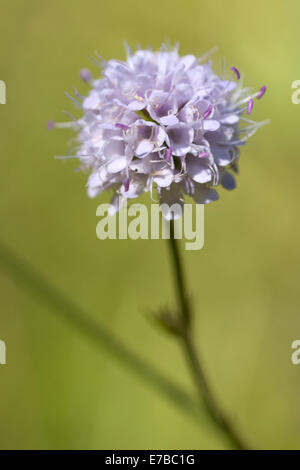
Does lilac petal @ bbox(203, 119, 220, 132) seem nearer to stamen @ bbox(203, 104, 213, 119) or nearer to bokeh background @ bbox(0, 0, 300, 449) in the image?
stamen @ bbox(203, 104, 213, 119)

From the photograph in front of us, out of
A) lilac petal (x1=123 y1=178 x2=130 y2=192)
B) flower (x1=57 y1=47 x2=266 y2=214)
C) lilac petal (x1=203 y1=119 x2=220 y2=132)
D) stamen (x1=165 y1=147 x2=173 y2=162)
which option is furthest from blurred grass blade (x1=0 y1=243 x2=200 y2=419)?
lilac petal (x1=203 y1=119 x2=220 y2=132)

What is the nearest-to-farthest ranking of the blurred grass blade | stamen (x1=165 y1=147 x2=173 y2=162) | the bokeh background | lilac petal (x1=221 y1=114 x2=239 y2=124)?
stamen (x1=165 y1=147 x2=173 y2=162), lilac petal (x1=221 y1=114 x2=239 y2=124), the blurred grass blade, the bokeh background

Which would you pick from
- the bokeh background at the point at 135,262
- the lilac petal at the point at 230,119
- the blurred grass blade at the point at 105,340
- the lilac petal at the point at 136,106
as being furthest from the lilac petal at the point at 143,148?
the bokeh background at the point at 135,262

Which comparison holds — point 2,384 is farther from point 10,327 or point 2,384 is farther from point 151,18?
point 151,18

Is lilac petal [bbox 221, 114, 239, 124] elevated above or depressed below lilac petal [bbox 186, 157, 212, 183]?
above

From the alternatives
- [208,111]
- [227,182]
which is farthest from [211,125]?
[227,182]

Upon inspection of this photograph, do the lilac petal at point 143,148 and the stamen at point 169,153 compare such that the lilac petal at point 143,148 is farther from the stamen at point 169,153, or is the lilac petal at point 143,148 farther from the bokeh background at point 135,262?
the bokeh background at point 135,262
